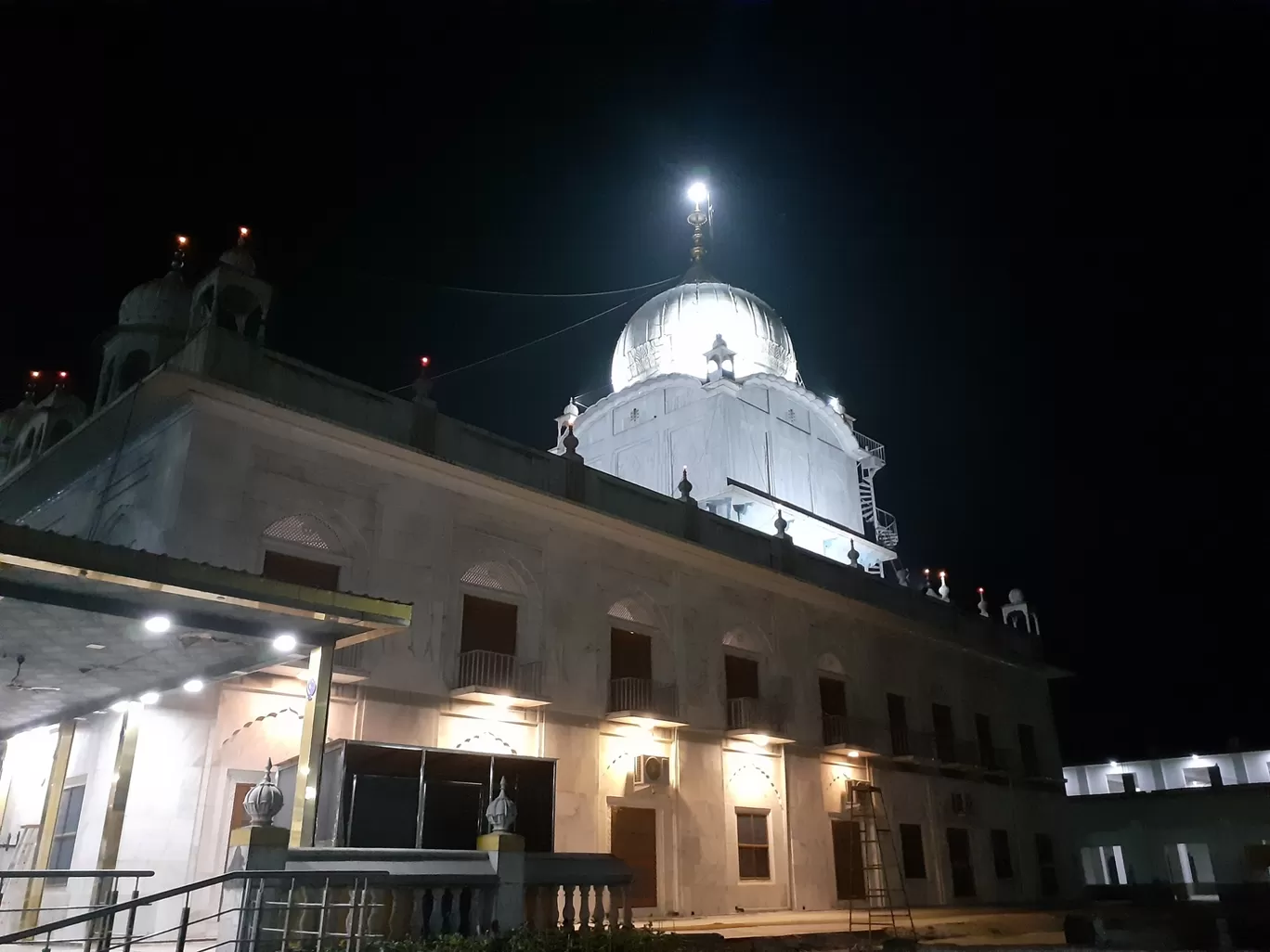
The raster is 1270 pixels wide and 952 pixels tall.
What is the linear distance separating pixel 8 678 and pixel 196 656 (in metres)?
3.22

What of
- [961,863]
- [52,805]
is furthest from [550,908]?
[961,863]

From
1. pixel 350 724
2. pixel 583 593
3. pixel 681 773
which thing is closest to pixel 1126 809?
pixel 681 773

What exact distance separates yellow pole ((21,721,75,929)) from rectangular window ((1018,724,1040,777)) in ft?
97.4

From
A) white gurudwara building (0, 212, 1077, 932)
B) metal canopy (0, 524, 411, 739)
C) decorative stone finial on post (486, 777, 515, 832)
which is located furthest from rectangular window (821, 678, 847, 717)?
metal canopy (0, 524, 411, 739)

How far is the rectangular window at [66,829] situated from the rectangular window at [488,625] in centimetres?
666

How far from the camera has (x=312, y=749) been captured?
35.9ft

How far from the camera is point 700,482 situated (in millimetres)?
30531

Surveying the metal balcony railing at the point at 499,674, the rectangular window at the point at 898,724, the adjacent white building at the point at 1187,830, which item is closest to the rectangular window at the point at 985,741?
the rectangular window at the point at 898,724

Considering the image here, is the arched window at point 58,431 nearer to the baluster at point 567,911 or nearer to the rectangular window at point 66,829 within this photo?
the rectangular window at point 66,829

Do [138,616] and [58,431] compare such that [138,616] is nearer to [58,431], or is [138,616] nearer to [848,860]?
[58,431]

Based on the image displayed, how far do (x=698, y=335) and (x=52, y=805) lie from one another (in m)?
25.0

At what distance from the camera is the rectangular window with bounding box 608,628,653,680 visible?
69.5ft

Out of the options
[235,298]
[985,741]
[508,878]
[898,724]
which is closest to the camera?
[508,878]

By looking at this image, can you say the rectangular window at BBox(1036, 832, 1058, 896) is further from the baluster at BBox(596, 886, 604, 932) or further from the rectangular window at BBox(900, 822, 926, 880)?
the baluster at BBox(596, 886, 604, 932)
